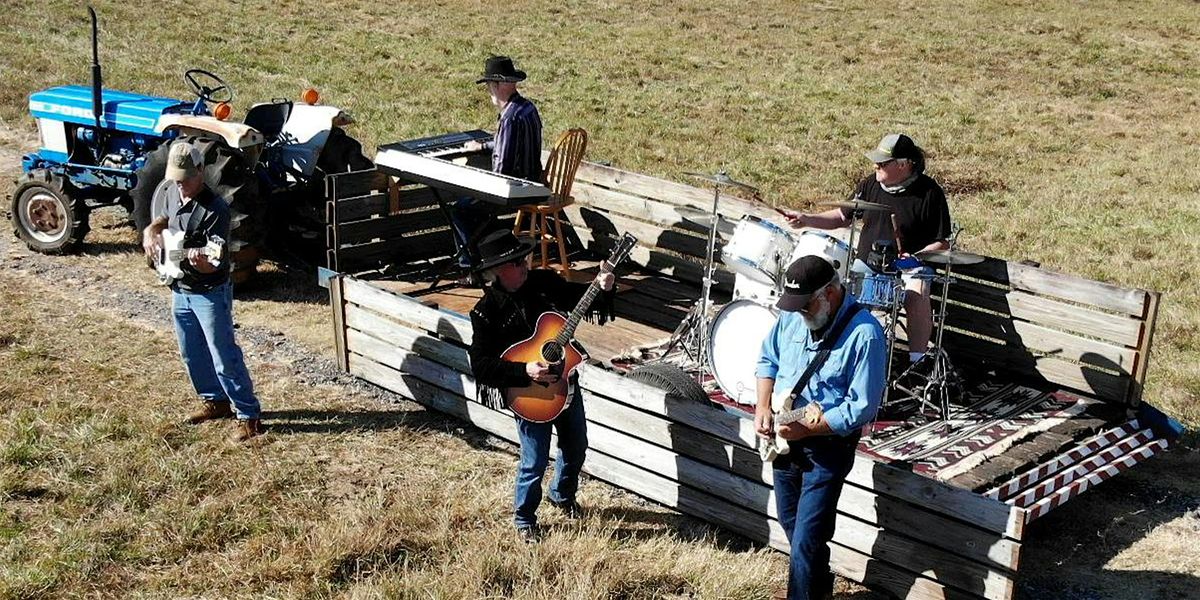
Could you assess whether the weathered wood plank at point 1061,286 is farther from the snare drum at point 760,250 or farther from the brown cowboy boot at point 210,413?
the brown cowboy boot at point 210,413

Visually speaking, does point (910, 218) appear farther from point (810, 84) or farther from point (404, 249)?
point (810, 84)

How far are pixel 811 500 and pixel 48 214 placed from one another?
839 centimetres

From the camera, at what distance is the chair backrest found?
30.9 ft

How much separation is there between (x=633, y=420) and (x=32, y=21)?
2009 centimetres

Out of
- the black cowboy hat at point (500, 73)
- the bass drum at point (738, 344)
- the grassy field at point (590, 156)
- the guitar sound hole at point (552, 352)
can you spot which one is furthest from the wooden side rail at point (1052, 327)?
the black cowboy hat at point (500, 73)

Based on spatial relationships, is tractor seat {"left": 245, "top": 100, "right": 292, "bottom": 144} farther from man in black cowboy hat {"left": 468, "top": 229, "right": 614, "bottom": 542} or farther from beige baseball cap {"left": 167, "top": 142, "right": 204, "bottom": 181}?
man in black cowboy hat {"left": 468, "top": 229, "right": 614, "bottom": 542}

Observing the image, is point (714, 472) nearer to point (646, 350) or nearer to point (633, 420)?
point (633, 420)

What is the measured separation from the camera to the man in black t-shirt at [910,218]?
297 inches

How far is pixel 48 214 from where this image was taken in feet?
36.9

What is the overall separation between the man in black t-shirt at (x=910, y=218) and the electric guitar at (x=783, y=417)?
2231mm

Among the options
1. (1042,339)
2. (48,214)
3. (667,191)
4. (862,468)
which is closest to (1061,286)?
(1042,339)

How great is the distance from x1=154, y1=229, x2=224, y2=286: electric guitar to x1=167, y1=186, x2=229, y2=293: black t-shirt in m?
0.02

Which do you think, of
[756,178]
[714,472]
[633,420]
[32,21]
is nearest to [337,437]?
[633,420]

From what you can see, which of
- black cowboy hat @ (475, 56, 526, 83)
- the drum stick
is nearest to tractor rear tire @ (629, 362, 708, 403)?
the drum stick
